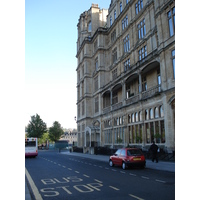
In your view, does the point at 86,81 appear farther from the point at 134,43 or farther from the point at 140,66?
the point at 140,66

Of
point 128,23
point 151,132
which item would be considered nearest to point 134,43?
point 128,23

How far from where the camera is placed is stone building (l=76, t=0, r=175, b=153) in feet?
71.3

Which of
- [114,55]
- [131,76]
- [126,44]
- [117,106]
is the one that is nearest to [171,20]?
[131,76]

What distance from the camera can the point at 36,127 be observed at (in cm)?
9062

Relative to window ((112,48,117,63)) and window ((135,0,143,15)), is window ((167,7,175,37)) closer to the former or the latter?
window ((135,0,143,15))

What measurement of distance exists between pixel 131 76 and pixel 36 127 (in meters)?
69.2

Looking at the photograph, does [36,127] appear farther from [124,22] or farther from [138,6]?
[138,6]

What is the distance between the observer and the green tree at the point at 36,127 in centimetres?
8956

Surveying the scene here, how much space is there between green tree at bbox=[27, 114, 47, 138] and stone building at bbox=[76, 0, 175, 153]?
40.7 m

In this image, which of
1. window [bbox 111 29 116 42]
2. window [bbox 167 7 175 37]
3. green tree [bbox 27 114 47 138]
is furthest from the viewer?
green tree [bbox 27 114 47 138]

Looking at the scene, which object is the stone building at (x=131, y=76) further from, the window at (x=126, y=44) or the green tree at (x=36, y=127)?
the green tree at (x=36, y=127)

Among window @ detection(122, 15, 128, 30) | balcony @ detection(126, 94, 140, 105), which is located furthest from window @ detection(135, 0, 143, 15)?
balcony @ detection(126, 94, 140, 105)

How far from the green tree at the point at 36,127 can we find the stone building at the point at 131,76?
40.7 meters

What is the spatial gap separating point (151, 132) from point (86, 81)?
90.3ft
